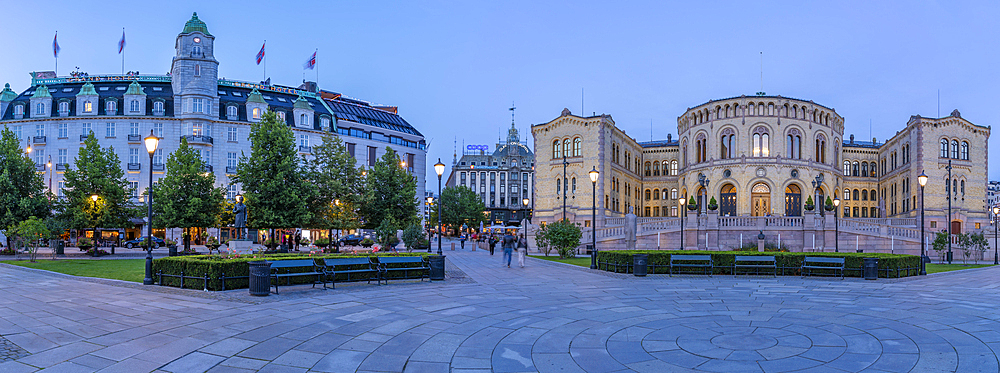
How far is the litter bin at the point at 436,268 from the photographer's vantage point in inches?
799

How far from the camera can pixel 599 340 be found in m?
10.3

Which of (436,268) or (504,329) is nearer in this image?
(504,329)

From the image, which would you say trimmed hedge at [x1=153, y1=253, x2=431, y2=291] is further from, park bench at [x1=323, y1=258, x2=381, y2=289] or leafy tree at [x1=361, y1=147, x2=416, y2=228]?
leafy tree at [x1=361, y1=147, x2=416, y2=228]

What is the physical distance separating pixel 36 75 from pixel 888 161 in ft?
329

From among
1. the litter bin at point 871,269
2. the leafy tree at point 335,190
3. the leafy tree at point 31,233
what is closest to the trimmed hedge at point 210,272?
the litter bin at point 871,269

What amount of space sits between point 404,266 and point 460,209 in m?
77.9

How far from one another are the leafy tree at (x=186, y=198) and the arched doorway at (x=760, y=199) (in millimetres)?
48579

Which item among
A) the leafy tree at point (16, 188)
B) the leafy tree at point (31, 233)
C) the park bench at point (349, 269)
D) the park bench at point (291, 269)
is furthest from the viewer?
the leafy tree at point (16, 188)

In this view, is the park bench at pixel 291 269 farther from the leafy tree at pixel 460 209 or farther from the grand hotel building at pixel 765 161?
the leafy tree at pixel 460 209

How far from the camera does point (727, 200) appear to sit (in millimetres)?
62031

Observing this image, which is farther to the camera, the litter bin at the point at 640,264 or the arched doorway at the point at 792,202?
the arched doorway at the point at 792,202

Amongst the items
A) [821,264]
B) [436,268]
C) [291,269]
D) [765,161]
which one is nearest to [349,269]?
[291,269]

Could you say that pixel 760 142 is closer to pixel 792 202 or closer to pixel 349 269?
pixel 792 202

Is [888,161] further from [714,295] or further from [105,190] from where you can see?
[105,190]
